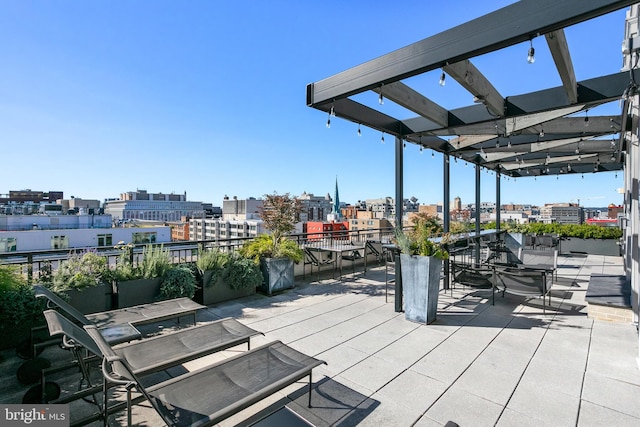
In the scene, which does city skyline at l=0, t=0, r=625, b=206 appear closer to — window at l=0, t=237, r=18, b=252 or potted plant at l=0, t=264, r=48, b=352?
potted plant at l=0, t=264, r=48, b=352

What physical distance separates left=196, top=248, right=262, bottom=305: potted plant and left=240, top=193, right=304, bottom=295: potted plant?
0.22 meters

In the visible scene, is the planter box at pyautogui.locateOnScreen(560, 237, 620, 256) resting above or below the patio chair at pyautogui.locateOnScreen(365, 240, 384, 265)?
below

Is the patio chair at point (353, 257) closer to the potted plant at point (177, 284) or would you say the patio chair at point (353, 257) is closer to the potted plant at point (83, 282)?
the potted plant at point (177, 284)

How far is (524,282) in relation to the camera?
14.1 ft

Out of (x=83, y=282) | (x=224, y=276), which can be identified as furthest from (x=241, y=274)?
(x=83, y=282)

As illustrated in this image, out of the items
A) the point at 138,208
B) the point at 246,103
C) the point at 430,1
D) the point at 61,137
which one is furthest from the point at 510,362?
the point at 138,208

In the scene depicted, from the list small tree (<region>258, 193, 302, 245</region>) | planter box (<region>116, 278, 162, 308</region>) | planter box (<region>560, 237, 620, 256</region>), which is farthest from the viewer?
planter box (<region>560, 237, 620, 256</region>)

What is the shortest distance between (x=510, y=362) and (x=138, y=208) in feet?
353

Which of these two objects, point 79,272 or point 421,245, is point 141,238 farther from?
point 421,245

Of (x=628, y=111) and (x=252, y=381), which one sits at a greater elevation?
(x=628, y=111)

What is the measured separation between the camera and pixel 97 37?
6789 millimetres

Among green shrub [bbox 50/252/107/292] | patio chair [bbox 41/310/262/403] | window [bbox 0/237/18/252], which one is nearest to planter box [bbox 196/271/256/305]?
green shrub [bbox 50/252/107/292]

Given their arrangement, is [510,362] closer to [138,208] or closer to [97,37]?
[97,37]

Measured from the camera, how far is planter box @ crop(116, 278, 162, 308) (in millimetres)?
4062
